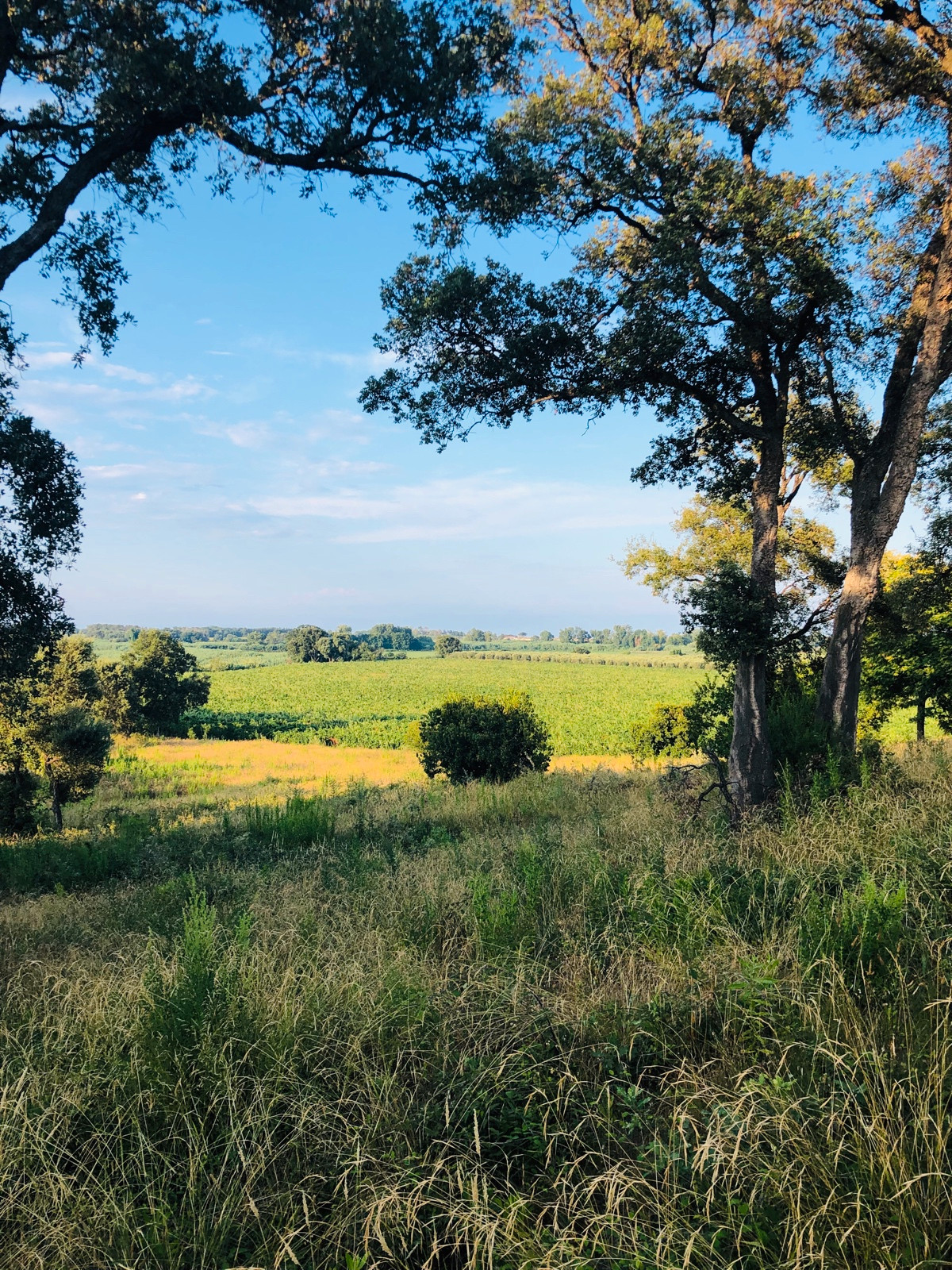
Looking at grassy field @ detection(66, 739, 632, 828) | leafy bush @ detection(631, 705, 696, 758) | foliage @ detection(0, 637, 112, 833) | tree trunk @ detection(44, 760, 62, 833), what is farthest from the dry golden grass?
tree trunk @ detection(44, 760, 62, 833)

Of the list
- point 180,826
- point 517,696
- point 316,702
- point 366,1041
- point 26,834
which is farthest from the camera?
point 316,702

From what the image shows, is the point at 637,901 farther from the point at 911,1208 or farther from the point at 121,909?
the point at 121,909

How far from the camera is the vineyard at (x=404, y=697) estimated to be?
49375 millimetres

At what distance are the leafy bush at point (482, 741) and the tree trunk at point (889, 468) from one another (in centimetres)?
1072

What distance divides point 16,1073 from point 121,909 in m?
4.63

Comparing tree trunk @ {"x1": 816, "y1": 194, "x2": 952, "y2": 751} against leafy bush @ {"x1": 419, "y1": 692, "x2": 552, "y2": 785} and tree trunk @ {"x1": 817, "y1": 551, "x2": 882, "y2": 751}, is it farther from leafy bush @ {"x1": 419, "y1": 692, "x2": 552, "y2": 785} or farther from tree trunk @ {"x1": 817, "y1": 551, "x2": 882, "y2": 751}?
leafy bush @ {"x1": 419, "y1": 692, "x2": 552, "y2": 785}

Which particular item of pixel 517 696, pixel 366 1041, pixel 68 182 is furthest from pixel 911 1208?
pixel 517 696

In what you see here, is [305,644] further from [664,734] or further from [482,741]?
[482,741]

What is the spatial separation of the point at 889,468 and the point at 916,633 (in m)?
3.27

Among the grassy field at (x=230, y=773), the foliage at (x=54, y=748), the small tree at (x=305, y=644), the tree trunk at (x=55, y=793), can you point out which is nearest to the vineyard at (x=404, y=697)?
the grassy field at (x=230, y=773)

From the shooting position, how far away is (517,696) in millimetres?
21062

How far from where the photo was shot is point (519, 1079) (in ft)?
10.3

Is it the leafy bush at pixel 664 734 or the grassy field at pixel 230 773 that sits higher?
the leafy bush at pixel 664 734

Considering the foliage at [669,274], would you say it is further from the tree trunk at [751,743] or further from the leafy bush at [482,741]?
the leafy bush at [482,741]
